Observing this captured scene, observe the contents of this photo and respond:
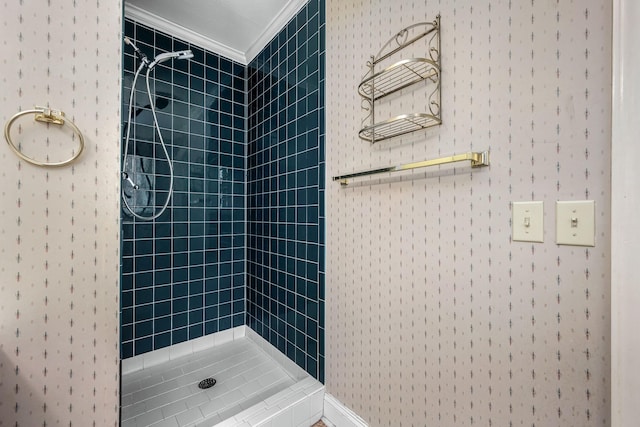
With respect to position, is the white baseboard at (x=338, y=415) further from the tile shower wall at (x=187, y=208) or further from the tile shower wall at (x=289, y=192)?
the tile shower wall at (x=187, y=208)

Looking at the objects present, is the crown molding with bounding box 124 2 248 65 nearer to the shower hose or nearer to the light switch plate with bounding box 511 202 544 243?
the shower hose

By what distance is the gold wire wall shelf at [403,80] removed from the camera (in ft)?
3.13

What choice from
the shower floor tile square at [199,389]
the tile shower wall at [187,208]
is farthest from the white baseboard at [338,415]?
the tile shower wall at [187,208]

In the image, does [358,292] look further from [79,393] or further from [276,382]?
[79,393]

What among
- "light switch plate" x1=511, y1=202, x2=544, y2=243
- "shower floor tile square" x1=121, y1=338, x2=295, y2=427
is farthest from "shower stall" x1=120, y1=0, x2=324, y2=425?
"light switch plate" x1=511, y1=202, x2=544, y2=243

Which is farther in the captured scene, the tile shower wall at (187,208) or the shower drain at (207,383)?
the tile shower wall at (187,208)

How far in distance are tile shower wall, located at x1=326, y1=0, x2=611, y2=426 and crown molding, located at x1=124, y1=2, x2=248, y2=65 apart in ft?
4.19

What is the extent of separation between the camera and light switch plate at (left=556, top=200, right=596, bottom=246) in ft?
2.13

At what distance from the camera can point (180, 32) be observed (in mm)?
1956

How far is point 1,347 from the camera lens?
0.79 metres

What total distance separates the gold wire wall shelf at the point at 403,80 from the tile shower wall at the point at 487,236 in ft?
0.13

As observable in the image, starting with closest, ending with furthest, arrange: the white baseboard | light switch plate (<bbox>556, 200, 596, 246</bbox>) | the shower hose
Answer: light switch plate (<bbox>556, 200, 596, 246</bbox>), the white baseboard, the shower hose

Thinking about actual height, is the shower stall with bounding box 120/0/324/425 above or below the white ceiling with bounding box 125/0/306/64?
below

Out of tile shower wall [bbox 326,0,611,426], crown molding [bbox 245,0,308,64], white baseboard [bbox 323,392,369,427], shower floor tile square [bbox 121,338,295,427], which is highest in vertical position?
crown molding [bbox 245,0,308,64]
